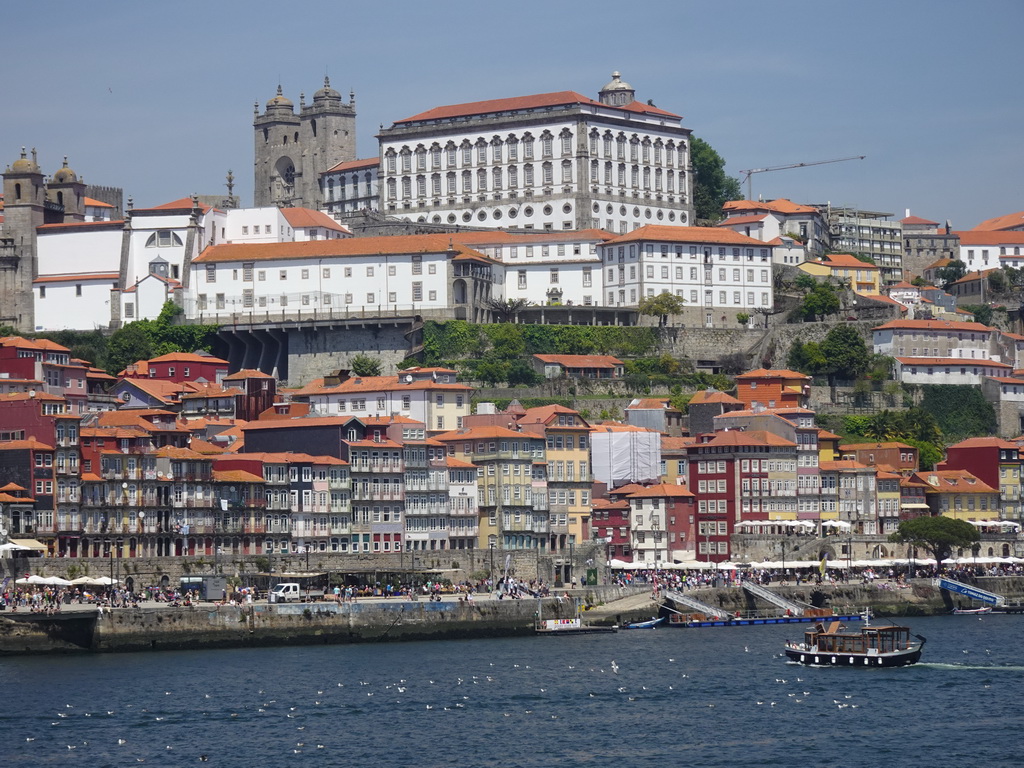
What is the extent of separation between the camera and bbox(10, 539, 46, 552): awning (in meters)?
83.3

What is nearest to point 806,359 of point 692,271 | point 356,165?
point 692,271

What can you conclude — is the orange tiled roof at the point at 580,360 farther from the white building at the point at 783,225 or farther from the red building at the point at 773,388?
the white building at the point at 783,225

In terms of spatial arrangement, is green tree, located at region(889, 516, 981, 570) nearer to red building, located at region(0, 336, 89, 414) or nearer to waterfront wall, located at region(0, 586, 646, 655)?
waterfront wall, located at region(0, 586, 646, 655)

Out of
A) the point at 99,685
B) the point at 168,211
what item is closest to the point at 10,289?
the point at 168,211

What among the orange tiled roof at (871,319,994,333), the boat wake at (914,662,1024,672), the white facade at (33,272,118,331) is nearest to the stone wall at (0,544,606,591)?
the boat wake at (914,662,1024,672)

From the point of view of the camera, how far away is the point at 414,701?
69.2 meters

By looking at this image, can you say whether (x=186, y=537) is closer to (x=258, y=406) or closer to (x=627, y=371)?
(x=258, y=406)

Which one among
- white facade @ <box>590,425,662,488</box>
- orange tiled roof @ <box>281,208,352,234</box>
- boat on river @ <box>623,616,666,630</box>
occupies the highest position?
orange tiled roof @ <box>281,208,352,234</box>

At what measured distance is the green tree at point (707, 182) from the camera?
519 feet

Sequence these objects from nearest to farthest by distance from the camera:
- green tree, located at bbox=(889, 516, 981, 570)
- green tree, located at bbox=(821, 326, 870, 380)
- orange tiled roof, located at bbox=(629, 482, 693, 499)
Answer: orange tiled roof, located at bbox=(629, 482, 693, 499) < green tree, located at bbox=(889, 516, 981, 570) < green tree, located at bbox=(821, 326, 870, 380)

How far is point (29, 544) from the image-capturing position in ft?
275

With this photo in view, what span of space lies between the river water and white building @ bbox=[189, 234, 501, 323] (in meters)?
43.3

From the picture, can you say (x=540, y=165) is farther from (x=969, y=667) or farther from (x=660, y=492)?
(x=969, y=667)

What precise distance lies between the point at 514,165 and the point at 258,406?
4259 centimetres
